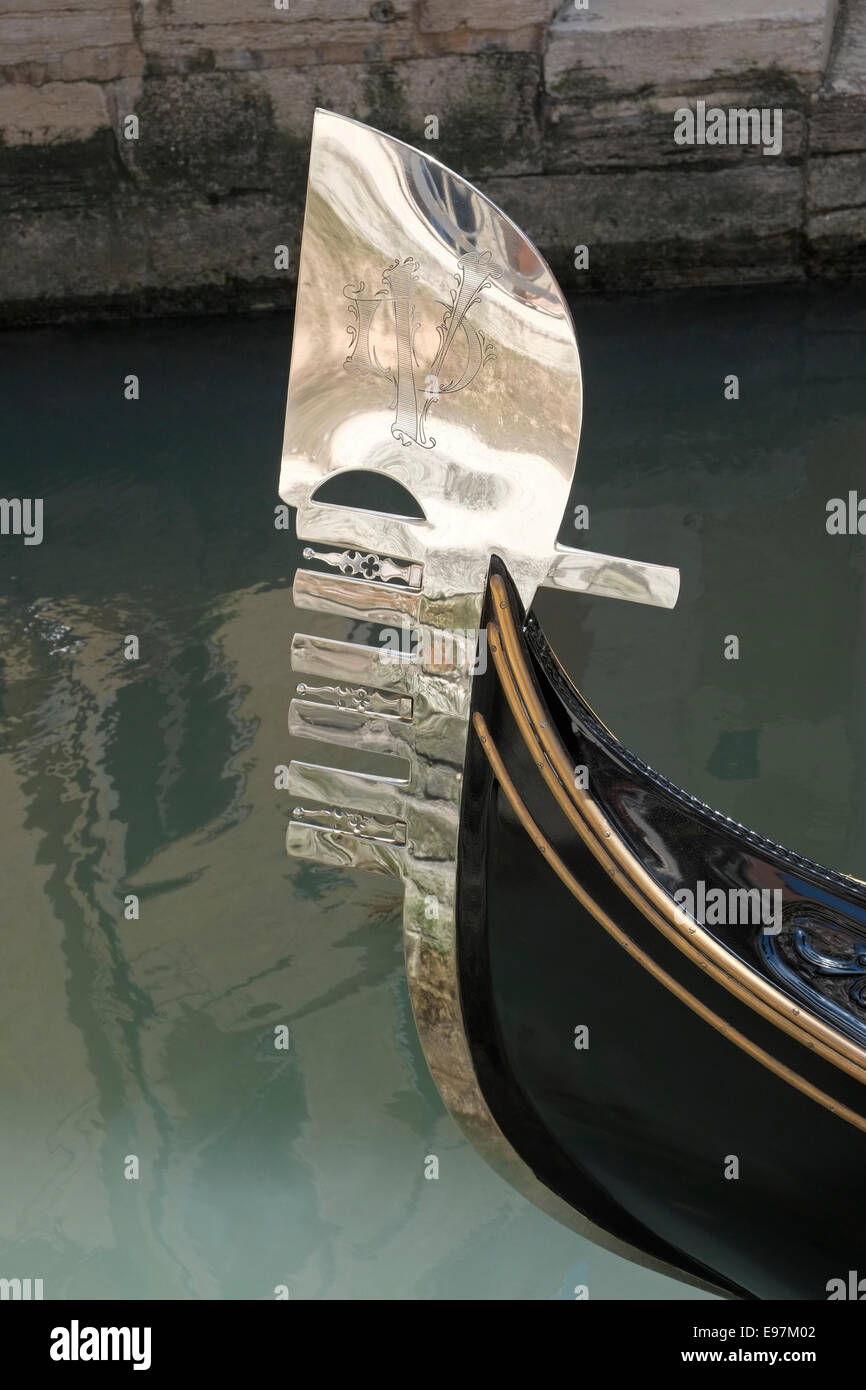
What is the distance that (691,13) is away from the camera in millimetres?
4266

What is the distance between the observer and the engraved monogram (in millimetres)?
1108

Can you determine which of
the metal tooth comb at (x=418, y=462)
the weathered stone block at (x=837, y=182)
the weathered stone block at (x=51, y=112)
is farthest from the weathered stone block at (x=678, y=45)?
the metal tooth comb at (x=418, y=462)

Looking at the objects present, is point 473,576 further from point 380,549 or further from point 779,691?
point 779,691

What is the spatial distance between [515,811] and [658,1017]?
22 cm

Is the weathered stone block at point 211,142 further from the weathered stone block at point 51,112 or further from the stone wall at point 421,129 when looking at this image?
the weathered stone block at point 51,112

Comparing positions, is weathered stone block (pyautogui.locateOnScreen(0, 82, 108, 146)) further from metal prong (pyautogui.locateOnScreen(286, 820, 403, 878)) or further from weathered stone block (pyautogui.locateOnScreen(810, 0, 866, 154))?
metal prong (pyautogui.locateOnScreen(286, 820, 403, 878))

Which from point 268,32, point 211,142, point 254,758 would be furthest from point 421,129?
point 254,758

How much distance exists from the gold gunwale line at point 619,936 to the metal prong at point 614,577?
A: 0.14m

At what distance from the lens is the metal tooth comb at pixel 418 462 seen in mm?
Answer: 1098

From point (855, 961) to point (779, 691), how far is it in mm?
1770

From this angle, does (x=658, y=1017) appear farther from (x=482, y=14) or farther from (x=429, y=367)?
(x=482, y=14)
